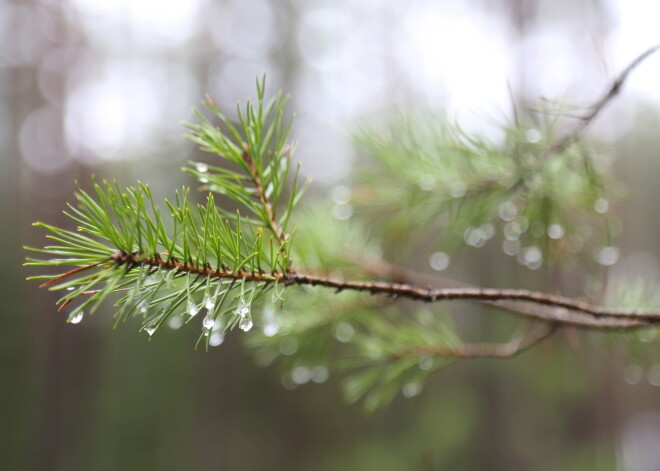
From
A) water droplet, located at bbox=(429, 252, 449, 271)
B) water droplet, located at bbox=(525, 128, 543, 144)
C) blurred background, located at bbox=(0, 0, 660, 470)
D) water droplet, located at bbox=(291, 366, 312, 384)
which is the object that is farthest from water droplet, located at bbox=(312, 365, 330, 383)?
blurred background, located at bbox=(0, 0, 660, 470)

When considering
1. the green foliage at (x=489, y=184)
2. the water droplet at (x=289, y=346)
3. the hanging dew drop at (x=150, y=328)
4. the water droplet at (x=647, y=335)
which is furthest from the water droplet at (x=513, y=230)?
the hanging dew drop at (x=150, y=328)

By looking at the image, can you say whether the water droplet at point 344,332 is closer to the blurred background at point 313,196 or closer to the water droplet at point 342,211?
the water droplet at point 342,211

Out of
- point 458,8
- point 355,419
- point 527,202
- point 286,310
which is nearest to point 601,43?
point 527,202

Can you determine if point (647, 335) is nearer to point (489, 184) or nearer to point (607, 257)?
point (607, 257)

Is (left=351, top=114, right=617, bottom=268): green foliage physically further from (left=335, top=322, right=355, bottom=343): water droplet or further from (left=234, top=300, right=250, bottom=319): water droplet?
(left=234, top=300, right=250, bottom=319): water droplet

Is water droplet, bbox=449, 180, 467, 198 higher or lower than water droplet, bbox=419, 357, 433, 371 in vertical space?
higher
